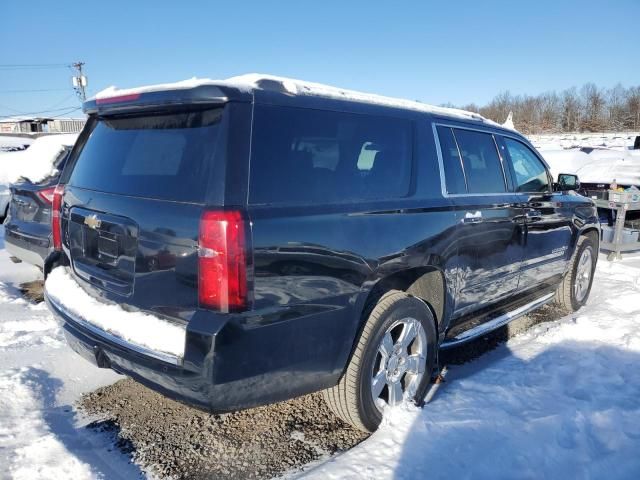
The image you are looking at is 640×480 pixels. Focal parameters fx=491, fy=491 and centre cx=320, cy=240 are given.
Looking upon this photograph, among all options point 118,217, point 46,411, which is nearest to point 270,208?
point 118,217

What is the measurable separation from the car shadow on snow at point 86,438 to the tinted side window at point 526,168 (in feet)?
11.4

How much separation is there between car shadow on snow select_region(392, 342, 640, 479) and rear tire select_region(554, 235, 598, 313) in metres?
1.32

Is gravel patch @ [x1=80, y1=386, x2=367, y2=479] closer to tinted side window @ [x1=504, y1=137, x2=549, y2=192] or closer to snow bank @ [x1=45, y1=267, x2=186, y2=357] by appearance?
snow bank @ [x1=45, y1=267, x2=186, y2=357]

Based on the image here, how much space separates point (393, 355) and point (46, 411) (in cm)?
216

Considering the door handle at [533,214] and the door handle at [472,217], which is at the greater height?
the door handle at [472,217]

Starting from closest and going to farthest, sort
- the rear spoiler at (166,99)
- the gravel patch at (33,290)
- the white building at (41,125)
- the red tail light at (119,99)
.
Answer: the rear spoiler at (166,99)
the red tail light at (119,99)
the gravel patch at (33,290)
the white building at (41,125)

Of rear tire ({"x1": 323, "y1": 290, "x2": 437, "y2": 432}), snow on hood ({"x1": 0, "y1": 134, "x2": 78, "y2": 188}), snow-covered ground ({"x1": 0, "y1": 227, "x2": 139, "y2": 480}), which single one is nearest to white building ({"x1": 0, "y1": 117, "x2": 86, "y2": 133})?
snow on hood ({"x1": 0, "y1": 134, "x2": 78, "y2": 188})

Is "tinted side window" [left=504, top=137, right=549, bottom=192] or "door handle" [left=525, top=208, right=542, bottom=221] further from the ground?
"tinted side window" [left=504, top=137, right=549, bottom=192]

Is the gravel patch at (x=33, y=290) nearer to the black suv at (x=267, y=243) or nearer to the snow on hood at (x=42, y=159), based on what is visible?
the snow on hood at (x=42, y=159)

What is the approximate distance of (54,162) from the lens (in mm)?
5891

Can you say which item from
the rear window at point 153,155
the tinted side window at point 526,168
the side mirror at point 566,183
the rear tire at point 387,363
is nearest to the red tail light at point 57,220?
the rear window at point 153,155

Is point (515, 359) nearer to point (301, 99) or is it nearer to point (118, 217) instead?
point (301, 99)

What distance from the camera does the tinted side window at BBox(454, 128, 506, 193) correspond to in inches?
140

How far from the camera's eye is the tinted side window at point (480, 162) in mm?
3561
